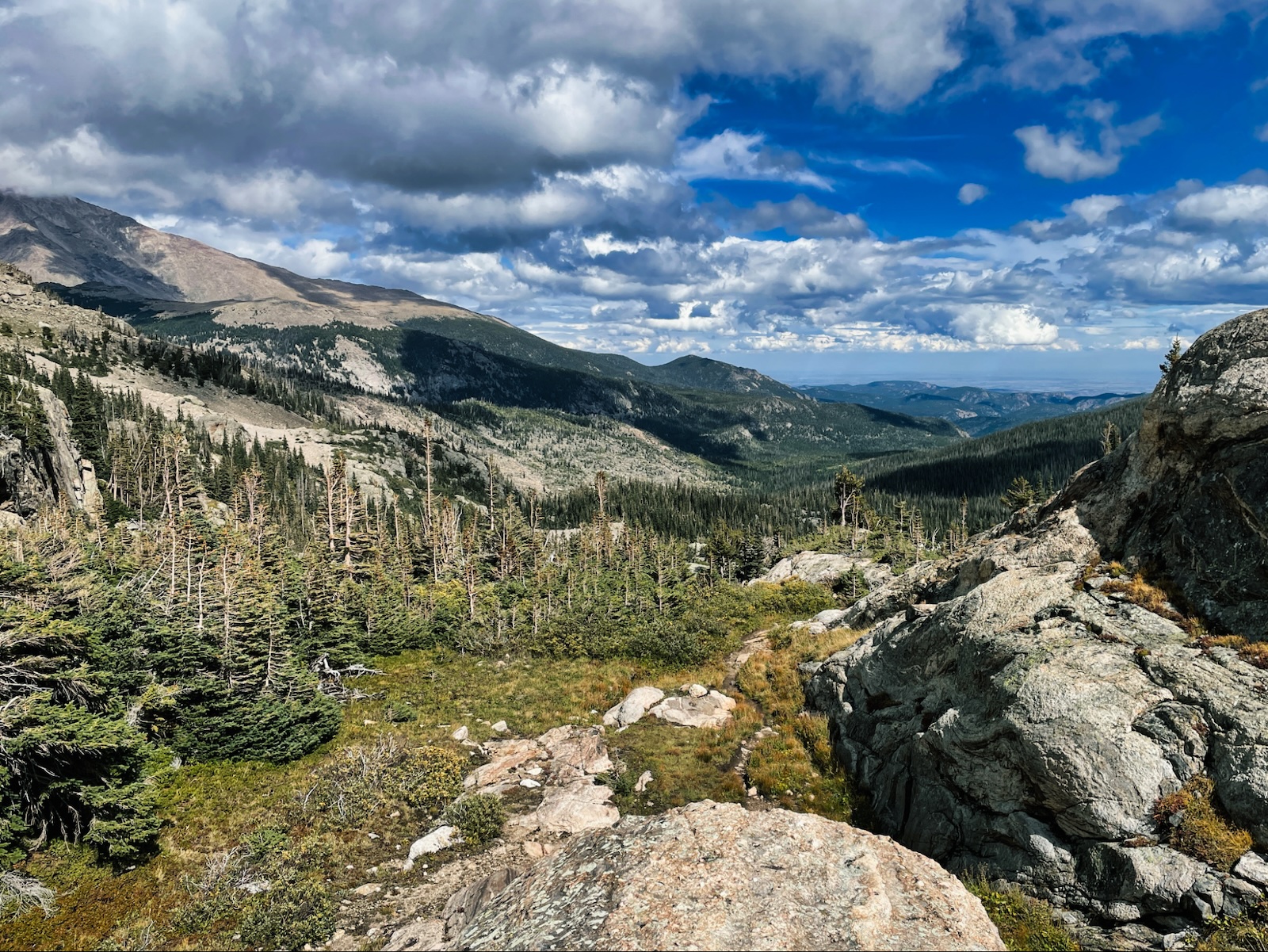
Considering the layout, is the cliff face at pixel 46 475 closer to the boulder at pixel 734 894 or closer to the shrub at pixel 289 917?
the shrub at pixel 289 917

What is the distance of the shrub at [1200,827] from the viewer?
800cm

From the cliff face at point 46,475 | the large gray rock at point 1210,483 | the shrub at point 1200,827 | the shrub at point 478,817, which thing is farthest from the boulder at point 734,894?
the cliff face at point 46,475

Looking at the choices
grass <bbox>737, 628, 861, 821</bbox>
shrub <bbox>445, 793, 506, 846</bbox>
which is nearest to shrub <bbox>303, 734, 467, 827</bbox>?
shrub <bbox>445, 793, 506, 846</bbox>

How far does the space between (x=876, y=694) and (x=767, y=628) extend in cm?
2322

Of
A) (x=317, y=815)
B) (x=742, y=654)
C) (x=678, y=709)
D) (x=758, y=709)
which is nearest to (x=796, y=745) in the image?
(x=758, y=709)

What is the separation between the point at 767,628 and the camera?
3969 cm

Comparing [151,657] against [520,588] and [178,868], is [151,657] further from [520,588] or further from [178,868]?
[520,588]

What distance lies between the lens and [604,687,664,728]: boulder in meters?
24.7

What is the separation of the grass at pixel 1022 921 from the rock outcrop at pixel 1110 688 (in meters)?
0.39

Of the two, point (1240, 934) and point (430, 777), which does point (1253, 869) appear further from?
point (430, 777)

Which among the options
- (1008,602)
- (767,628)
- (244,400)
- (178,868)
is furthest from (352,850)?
(244,400)

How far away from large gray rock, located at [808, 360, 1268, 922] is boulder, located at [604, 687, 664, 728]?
36.6 ft

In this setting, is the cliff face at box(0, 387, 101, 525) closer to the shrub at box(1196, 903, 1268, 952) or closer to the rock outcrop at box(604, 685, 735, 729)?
the rock outcrop at box(604, 685, 735, 729)

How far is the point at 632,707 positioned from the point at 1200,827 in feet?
65.1
